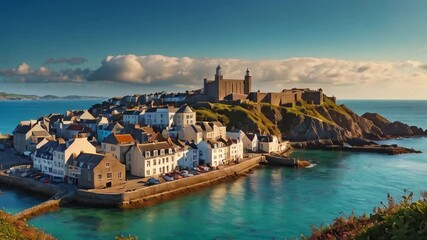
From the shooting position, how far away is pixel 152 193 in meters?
38.4

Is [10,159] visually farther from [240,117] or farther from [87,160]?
[240,117]

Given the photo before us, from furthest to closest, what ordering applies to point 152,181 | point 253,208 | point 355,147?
1. point 355,147
2. point 152,181
3. point 253,208

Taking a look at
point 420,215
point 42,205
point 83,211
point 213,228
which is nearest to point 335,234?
point 420,215

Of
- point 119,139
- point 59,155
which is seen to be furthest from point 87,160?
point 119,139

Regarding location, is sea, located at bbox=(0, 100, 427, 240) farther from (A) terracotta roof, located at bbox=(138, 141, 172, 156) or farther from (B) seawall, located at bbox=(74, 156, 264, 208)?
(A) terracotta roof, located at bbox=(138, 141, 172, 156)

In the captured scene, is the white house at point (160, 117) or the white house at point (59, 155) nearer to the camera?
the white house at point (59, 155)

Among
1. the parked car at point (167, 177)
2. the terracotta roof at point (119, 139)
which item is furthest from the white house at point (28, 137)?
the parked car at point (167, 177)

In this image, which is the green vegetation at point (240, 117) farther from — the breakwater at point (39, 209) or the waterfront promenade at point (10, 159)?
the breakwater at point (39, 209)

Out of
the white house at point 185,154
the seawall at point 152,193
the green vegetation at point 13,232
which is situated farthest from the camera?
the white house at point 185,154

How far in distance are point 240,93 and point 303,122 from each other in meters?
26.6

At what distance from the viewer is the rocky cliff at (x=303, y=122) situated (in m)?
82.2

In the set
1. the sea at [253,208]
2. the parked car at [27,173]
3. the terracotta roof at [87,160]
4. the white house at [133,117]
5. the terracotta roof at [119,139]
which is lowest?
the sea at [253,208]

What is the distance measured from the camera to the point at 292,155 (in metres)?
69.0

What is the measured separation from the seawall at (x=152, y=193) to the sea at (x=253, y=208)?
1103 mm
